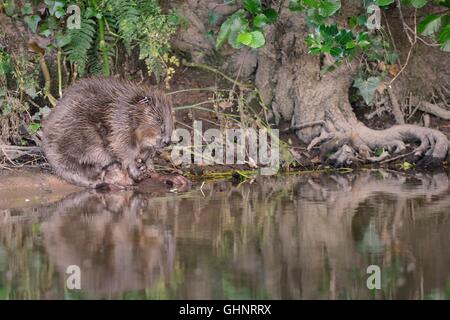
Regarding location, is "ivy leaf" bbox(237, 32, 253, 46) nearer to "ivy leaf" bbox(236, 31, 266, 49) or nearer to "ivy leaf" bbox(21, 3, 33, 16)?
"ivy leaf" bbox(236, 31, 266, 49)

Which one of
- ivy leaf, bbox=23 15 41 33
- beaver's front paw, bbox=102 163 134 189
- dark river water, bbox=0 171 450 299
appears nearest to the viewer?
dark river water, bbox=0 171 450 299

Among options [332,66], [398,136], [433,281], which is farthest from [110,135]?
[433,281]

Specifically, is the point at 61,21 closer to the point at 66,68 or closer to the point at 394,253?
the point at 66,68

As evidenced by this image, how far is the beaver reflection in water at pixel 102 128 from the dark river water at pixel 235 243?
0.95 ft

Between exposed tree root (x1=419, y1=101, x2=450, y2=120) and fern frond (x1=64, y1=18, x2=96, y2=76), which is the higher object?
fern frond (x1=64, y1=18, x2=96, y2=76)

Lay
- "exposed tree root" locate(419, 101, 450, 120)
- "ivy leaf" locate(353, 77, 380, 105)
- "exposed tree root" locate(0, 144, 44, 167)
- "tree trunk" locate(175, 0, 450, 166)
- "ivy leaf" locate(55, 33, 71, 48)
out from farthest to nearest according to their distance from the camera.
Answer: "exposed tree root" locate(419, 101, 450, 120)
"ivy leaf" locate(353, 77, 380, 105)
"tree trunk" locate(175, 0, 450, 166)
"ivy leaf" locate(55, 33, 71, 48)
"exposed tree root" locate(0, 144, 44, 167)

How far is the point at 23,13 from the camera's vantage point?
776 centimetres

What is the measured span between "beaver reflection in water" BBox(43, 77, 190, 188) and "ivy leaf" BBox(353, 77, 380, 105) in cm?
218

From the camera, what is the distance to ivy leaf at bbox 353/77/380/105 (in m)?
8.00

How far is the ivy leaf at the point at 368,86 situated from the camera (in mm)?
8000

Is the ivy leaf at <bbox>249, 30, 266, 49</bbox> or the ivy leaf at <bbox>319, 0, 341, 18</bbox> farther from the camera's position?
the ivy leaf at <bbox>249, 30, 266, 49</bbox>

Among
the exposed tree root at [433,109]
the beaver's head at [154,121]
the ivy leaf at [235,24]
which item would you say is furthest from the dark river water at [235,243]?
the exposed tree root at [433,109]

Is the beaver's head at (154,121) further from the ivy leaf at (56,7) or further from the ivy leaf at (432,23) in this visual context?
the ivy leaf at (432,23)

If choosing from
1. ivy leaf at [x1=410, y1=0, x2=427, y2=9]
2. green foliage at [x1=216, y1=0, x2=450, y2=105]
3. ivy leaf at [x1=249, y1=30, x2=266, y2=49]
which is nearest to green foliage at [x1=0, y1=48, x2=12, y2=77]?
green foliage at [x1=216, y1=0, x2=450, y2=105]
